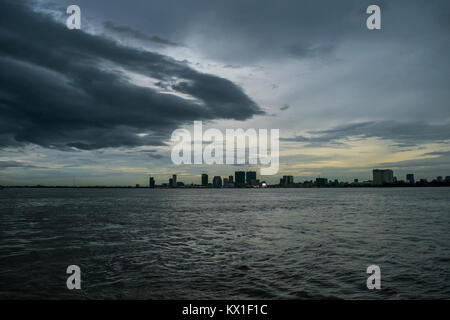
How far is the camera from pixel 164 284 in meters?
12.6

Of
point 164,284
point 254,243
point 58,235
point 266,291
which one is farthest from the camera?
point 58,235

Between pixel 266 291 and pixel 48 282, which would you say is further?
pixel 48 282

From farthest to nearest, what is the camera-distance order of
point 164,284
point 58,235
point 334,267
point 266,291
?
point 58,235
point 334,267
point 164,284
point 266,291
